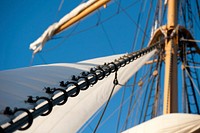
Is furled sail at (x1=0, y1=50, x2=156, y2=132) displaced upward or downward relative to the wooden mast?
downward

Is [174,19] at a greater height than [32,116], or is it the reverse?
[174,19]

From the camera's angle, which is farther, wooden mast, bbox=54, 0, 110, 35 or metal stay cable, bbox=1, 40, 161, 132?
wooden mast, bbox=54, 0, 110, 35

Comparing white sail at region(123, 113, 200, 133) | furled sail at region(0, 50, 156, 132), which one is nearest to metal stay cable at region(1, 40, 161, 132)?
furled sail at region(0, 50, 156, 132)

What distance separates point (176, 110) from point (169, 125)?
161 centimetres

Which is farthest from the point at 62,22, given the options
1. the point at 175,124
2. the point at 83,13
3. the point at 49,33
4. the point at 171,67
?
the point at 175,124

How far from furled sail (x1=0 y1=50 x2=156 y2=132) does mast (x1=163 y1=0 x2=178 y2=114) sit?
2.23ft

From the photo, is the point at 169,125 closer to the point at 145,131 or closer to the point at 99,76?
the point at 145,131

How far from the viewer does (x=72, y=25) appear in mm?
5746

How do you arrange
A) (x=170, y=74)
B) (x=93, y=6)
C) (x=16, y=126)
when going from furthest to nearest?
1. (x=93, y=6)
2. (x=170, y=74)
3. (x=16, y=126)

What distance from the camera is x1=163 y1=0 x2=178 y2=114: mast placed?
441 cm

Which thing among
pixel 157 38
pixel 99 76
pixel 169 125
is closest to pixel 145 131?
pixel 169 125

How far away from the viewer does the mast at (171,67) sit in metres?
4.41

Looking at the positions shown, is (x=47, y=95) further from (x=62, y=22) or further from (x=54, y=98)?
(x=62, y=22)

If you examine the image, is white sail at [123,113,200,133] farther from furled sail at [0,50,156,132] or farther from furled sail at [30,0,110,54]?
furled sail at [30,0,110,54]
